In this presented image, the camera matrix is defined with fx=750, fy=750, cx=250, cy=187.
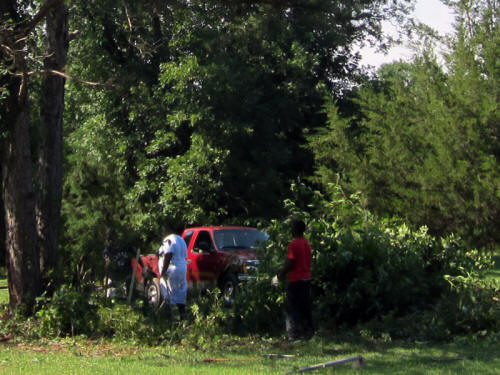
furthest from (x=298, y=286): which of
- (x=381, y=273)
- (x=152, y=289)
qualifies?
(x=152, y=289)

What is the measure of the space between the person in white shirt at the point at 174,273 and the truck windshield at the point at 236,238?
327 centimetres

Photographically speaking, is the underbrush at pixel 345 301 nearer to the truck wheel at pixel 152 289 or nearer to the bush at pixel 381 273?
the bush at pixel 381 273

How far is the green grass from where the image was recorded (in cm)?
859

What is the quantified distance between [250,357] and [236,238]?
7017 mm

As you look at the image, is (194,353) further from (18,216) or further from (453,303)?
(18,216)

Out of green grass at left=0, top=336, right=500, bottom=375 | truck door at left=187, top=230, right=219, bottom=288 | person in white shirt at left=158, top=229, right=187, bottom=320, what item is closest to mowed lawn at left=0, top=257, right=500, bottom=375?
green grass at left=0, top=336, right=500, bottom=375

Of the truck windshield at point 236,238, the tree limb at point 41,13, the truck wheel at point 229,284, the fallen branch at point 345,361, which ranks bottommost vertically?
the fallen branch at point 345,361

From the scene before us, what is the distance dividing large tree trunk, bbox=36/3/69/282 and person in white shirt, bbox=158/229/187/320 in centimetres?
258

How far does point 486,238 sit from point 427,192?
1.55 metres

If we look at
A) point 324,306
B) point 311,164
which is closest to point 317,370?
point 324,306

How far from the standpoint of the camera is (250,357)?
9.63 metres

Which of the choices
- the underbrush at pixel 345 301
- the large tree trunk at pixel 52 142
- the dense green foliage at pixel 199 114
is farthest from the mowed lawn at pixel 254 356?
the dense green foliage at pixel 199 114

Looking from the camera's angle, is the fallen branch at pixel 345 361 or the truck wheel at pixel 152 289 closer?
the fallen branch at pixel 345 361

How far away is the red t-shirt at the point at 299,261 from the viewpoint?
10.8m
